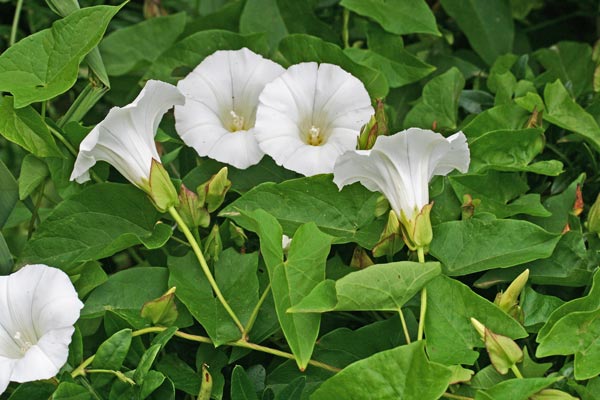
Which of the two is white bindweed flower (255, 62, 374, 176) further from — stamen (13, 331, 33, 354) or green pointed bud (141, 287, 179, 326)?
stamen (13, 331, 33, 354)

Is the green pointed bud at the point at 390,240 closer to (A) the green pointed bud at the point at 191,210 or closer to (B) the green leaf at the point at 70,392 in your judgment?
(A) the green pointed bud at the point at 191,210

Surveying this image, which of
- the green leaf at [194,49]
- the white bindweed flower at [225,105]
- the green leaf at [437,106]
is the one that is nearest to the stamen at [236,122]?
the white bindweed flower at [225,105]

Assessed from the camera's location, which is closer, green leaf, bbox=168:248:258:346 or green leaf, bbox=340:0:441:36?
green leaf, bbox=168:248:258:346

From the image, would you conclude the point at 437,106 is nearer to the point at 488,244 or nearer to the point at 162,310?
the point at 488,244

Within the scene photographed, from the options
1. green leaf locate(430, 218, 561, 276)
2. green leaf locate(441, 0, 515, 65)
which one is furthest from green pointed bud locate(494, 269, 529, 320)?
green leaf locate(441, 0, 515, 65)

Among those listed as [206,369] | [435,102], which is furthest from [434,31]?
[206,369]

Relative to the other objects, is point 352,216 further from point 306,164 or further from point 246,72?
point 246,72
